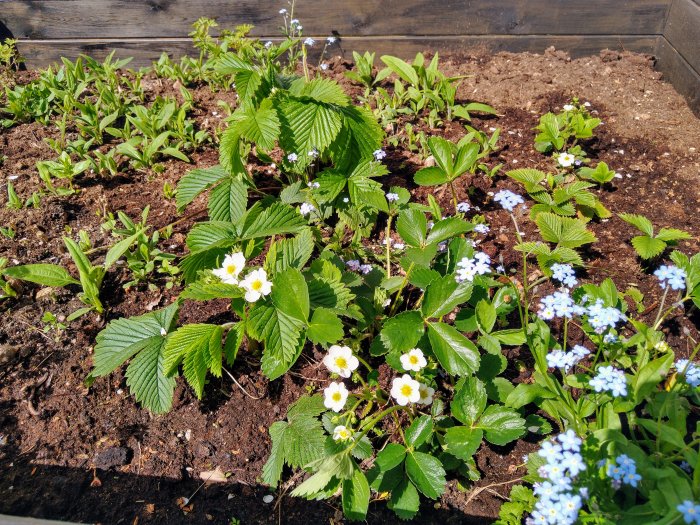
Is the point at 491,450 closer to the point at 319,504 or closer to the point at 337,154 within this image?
the point at 319,504

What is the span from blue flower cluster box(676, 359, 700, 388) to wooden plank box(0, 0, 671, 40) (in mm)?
2463

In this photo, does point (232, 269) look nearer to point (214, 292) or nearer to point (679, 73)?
point (214, 292)

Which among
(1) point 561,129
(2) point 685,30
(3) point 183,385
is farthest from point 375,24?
(3) point 183,385

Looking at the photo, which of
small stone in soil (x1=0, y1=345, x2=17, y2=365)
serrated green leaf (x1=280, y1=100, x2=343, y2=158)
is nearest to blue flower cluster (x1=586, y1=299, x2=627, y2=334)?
serrated green leaf (x1=280, y1=100, x2=343, y2=158)

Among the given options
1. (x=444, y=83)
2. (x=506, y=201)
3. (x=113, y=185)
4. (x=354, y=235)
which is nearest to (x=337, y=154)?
(x=354, y=235)

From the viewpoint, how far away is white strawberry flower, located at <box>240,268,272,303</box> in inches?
63.8

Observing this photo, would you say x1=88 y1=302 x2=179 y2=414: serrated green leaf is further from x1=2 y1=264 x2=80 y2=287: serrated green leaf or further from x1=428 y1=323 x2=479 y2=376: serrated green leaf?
x1=428 y1=323 x2=479 y2=376: serrated green leaf

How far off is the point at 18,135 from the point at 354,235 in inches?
77.1

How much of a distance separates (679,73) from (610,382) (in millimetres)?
2425

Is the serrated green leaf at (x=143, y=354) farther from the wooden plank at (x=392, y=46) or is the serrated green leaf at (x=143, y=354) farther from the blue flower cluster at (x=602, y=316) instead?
the wooden plank at (x=392, y=46)

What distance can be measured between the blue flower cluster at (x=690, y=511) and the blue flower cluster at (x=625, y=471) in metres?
0.14

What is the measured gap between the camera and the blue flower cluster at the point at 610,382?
4.50 feet

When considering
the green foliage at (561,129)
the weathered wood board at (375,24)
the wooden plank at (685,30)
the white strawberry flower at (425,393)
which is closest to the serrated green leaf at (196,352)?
the white strawberry flower at (425,393)

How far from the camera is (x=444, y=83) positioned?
283 cm
